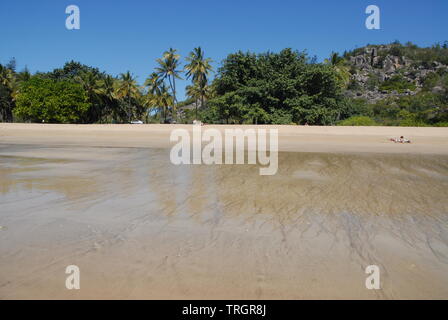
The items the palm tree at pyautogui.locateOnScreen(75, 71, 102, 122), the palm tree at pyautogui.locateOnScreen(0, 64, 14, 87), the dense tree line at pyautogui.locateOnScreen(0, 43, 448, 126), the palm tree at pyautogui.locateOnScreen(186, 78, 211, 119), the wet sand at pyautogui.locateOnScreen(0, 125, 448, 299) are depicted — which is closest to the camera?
the wet sand at pyautogui.locateOnScreen(0, 125, 448, 299)

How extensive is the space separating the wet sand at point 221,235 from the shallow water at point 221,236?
0.02 m

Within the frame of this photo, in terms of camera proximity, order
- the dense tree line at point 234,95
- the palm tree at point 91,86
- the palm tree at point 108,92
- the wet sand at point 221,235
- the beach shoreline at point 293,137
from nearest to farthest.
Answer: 1. the wet sand at point 221,235
2. the beach shoreline at point 293,137
3. the dense tree line at point 234,95
4. the palm tree at point 91,86
5. the palm tree at point 108,92

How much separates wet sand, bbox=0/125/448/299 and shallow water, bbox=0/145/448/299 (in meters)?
0.02

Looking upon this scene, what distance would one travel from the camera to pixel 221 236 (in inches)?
163

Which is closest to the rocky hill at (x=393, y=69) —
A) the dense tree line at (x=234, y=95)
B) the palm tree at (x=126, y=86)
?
the dense tree line at (x=234, y=95)

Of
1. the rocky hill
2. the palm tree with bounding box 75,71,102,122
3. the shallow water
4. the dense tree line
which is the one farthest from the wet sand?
the rocky hill

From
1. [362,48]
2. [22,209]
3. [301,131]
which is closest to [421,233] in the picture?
[22,209]

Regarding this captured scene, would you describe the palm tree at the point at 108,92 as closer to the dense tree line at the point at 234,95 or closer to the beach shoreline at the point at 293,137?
the dense tree line at the point at 234,95

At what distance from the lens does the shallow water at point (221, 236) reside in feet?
9.59

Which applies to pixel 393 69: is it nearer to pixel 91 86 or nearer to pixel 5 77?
pixel 91 86

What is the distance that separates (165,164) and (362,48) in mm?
129504

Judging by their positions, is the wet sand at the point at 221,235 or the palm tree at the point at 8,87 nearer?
the wet sand at the point at 221,235

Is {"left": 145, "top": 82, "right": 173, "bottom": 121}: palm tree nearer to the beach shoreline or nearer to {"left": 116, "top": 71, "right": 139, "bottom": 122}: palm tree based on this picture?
{"left": 116, "top": 71, "right": 139, "bottom": 122}: palm tree

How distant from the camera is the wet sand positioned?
9.57 feet
